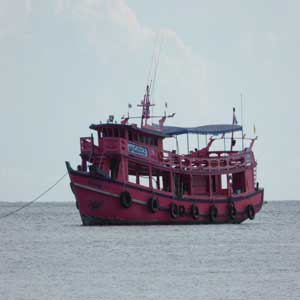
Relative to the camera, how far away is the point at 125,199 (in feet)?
205

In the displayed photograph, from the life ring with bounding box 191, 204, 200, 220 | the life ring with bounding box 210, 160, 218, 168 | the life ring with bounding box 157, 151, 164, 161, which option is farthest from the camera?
the life ring with bounding box 210, 160, 218, 168

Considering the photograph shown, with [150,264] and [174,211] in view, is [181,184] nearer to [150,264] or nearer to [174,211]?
[174,211]

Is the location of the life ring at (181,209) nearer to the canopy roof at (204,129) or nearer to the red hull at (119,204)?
the red hull at (119,204)

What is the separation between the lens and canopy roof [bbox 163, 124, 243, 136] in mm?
72438

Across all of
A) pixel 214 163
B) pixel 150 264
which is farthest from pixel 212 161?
pixel 150 264

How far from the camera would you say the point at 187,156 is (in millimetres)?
70375

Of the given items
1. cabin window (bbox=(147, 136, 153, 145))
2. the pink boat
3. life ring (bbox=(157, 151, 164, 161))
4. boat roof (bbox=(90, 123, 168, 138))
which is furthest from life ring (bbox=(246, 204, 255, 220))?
cabin window (bbox=(147, 136, 153, 145))

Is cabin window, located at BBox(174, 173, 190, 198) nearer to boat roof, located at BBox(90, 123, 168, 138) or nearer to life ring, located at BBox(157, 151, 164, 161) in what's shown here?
life ring, located at BBox(157, 151, 164, 161)

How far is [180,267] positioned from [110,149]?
1823cm

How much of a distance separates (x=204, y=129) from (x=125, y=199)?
39.4 feet

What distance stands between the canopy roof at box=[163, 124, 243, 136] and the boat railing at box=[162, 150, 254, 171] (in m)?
1.36

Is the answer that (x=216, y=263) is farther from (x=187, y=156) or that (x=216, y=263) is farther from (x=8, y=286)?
(x=187, y=156)

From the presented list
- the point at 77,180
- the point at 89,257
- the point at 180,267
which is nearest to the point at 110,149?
the point at 77,180

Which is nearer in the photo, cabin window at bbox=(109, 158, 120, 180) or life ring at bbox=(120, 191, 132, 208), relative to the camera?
life ring at bbox=(120, 191, 132, 208)
